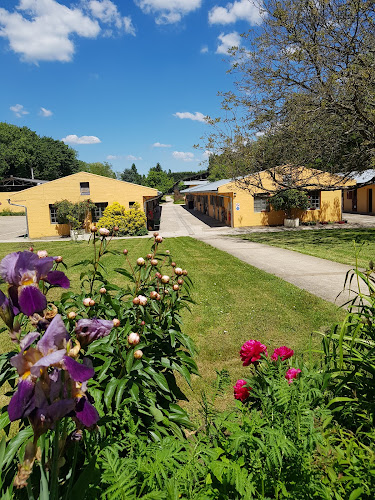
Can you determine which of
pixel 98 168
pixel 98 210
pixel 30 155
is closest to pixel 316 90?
pixel 98 210

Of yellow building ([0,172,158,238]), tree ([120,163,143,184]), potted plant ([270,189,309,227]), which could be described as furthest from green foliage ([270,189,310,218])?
tree ([120,163,143,184])

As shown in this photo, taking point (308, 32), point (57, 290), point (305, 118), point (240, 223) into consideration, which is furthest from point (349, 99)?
point (57, 290)

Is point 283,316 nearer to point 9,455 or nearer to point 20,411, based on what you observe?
point 9,455

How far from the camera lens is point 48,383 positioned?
2.73 feet

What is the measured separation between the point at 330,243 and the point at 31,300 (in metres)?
15.4

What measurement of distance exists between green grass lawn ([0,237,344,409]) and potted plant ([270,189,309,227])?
1336 cm

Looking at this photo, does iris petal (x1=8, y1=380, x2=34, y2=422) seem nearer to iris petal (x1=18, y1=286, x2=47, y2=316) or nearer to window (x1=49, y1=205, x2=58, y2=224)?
iris petal (x1=18, y1=286, x2=47, y2=316)

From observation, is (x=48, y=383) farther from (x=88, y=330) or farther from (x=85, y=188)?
(x=85, y=188)

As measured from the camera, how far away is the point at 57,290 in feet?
28.0

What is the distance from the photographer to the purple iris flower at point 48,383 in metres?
0.80

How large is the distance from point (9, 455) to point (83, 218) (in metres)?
21.9

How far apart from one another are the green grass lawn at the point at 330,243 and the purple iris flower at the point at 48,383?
9758 mm

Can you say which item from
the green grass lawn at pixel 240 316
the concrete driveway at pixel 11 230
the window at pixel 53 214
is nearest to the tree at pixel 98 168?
the concrete driveway at pixel 11 230

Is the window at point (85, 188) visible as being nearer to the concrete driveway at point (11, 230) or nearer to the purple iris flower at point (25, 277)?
the concrete driveway at point (11, 230)
